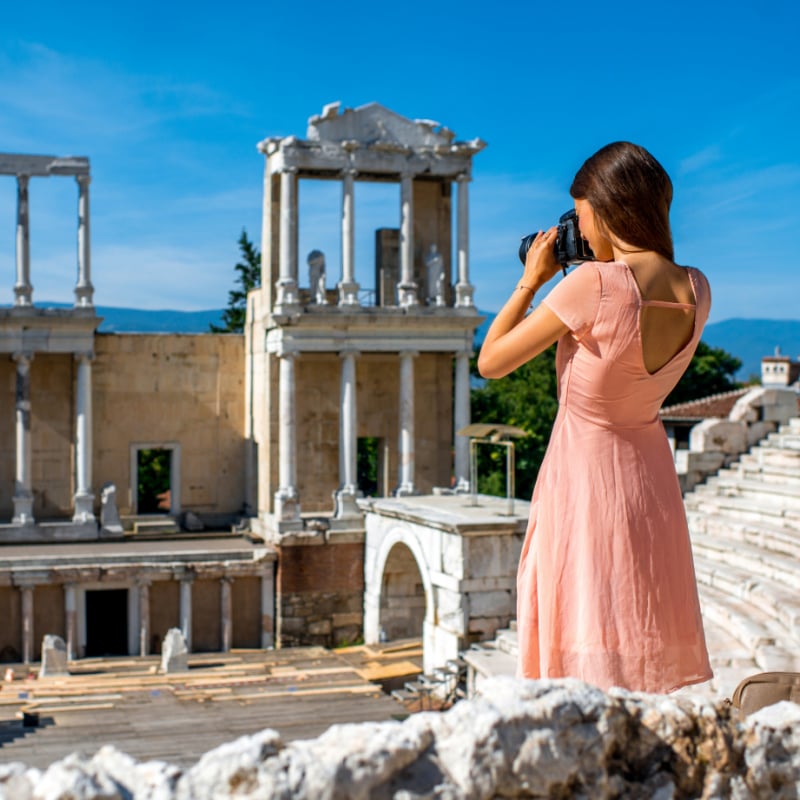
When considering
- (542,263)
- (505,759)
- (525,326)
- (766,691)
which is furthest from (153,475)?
(505,759)

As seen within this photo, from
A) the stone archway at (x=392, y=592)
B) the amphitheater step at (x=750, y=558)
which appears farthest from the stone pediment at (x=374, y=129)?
the amphitheater step at (x=750, y=558)

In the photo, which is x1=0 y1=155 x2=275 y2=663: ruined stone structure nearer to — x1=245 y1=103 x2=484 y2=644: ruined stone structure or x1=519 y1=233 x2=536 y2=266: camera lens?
x1=245 y1=103 x2=484 y2=644: ruined stone structure

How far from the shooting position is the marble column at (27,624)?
77.4ft

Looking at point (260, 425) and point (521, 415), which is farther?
point (521, 415)

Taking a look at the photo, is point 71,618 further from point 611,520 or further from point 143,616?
point 611,520

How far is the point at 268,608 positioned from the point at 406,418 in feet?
17.1

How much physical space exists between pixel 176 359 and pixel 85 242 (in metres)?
3.39

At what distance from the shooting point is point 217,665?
2275 cm

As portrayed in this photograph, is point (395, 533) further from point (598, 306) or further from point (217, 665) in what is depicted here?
point (598, 306)

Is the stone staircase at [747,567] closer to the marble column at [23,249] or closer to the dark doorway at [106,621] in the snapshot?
the dark doorway at [106,621]

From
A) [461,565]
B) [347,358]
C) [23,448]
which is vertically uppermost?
[347,358]

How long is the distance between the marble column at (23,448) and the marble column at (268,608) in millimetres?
5562

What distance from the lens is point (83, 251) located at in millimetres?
28016

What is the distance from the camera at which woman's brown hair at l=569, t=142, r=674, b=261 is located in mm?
3311
